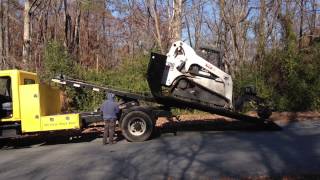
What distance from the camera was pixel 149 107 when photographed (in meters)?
15.6

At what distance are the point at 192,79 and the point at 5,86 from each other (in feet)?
19.1

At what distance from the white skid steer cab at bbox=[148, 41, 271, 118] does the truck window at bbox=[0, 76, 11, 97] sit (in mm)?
4544

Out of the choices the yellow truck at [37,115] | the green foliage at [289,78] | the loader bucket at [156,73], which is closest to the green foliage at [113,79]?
the green foliage at [289,78]

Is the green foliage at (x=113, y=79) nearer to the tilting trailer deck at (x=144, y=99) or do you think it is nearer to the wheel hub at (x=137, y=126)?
the tilting trailer deck at (x=144, y=99)

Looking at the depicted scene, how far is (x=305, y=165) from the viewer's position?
402 inches

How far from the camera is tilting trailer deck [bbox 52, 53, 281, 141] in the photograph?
15.2 metres

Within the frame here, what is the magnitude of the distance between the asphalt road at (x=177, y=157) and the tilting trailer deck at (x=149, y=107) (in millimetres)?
499

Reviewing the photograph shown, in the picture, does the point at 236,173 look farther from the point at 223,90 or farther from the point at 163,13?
the point at 163,13

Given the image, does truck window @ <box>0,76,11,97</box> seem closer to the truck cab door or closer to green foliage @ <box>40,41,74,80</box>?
the truck cab door

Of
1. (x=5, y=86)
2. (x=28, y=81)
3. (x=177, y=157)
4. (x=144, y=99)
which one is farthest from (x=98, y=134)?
(x=177, y=157)

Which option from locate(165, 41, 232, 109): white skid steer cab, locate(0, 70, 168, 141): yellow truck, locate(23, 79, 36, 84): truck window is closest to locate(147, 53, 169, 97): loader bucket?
locate(165, 41, 232, 109): white skid steer cab

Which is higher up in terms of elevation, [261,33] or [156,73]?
[261,33]

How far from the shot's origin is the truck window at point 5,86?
1534 centimetres

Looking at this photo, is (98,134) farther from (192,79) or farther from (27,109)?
(192,79)
